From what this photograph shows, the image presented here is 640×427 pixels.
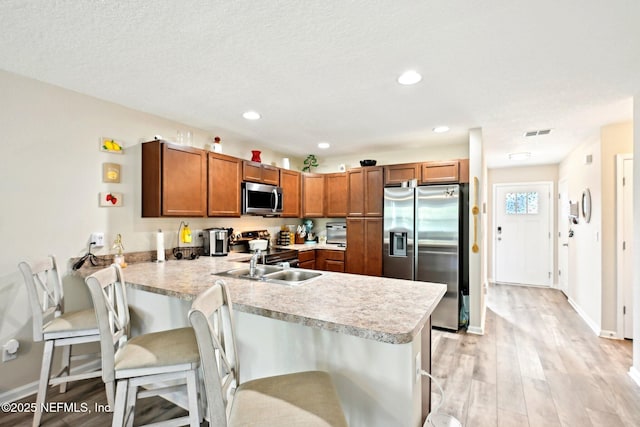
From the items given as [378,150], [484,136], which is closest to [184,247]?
[378,150]

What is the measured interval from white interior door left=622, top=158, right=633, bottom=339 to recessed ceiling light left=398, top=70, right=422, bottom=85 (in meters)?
2.82

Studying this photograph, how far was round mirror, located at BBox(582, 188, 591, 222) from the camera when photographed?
3.83 m

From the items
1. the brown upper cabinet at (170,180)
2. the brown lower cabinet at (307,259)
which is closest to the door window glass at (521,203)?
the brown lower cabinet at (307,259)

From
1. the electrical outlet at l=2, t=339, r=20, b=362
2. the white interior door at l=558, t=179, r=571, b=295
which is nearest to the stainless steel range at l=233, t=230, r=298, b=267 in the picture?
the electrical outlet at l=2, t=339, r=20, b=362

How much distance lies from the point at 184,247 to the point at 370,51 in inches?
110

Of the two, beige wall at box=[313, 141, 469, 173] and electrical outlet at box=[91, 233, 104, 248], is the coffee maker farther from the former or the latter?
beige wall at box=[313, 141, 469, 173]

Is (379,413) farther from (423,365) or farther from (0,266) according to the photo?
(0,266)

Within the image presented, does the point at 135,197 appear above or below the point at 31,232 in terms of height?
above

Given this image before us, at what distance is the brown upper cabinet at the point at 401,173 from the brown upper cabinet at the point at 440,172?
3.8 inches

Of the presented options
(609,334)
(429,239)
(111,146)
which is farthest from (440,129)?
(111,146)

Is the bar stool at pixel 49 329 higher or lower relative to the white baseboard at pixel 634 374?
higher

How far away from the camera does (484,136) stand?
3.91m

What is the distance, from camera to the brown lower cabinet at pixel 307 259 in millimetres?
4285

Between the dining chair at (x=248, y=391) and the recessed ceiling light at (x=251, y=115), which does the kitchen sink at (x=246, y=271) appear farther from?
the recessed ceiling light at (x=251, y=115)
